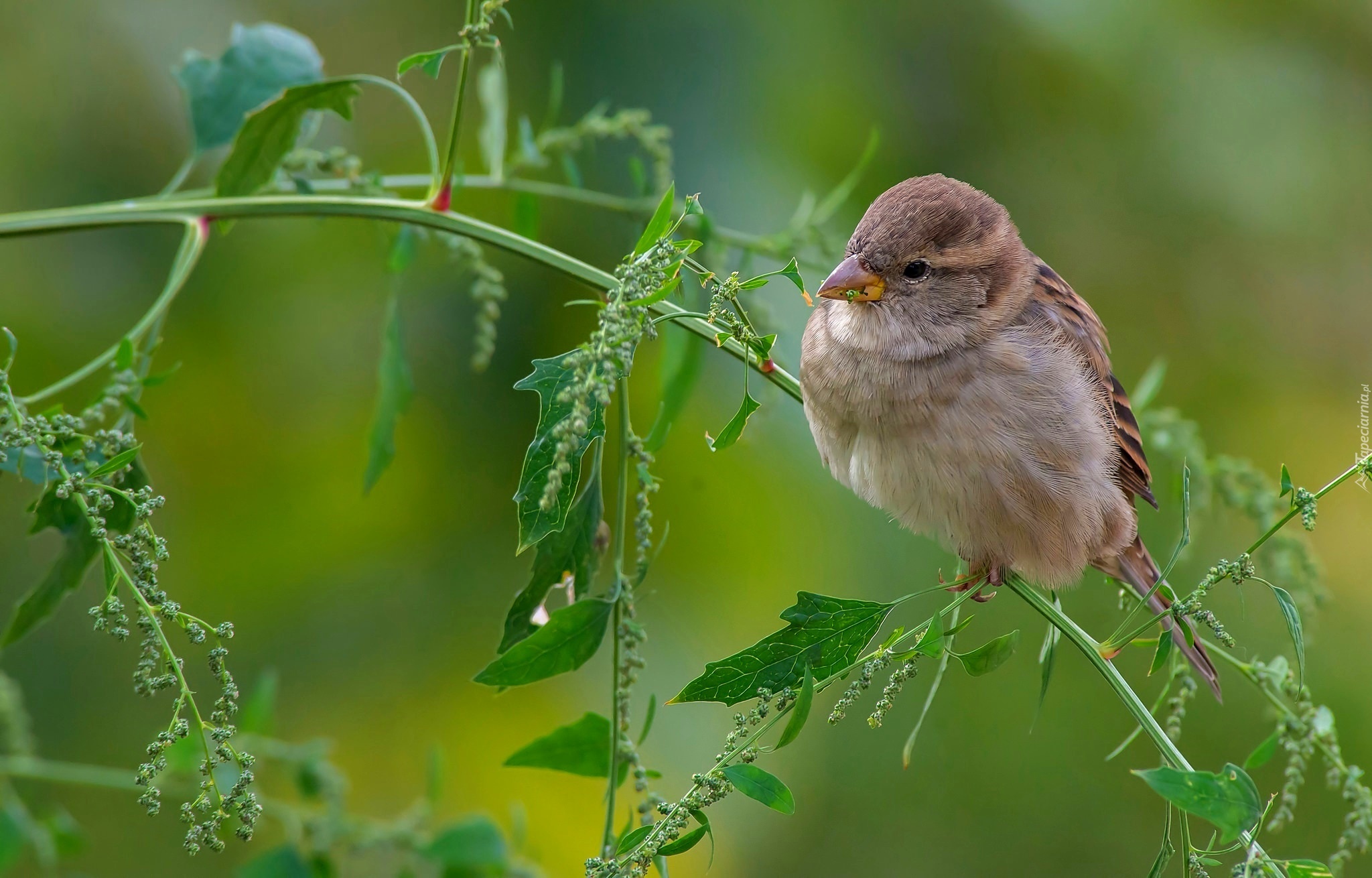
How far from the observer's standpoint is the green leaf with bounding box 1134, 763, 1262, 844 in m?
1.08

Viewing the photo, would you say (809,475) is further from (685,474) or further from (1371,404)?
(1371,404)

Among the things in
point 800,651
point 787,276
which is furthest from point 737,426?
point 800,651

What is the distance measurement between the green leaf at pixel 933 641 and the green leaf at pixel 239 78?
4.14 ft

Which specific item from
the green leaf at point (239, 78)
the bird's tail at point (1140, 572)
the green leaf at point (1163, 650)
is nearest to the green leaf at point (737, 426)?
the green leaf at point (1163, 650)

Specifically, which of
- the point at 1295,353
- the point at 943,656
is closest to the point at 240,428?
the point at 943,656

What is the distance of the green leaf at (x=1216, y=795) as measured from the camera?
1076 millimetres

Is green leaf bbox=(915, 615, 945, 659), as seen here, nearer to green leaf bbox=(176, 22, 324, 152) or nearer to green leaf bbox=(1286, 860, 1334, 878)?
green leaf bbox=(1286, 860, 1334, 878)

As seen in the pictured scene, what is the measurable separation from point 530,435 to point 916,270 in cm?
134

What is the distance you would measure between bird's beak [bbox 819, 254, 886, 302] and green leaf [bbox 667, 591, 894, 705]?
0.94m

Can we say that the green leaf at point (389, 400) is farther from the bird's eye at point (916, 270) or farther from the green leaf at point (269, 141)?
the bird's eye at point (916, 270)

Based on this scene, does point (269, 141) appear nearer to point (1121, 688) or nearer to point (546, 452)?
point (546, 452)

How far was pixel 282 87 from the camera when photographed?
1.78 m

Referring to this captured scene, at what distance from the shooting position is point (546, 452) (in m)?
1.12

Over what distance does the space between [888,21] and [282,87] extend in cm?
254
